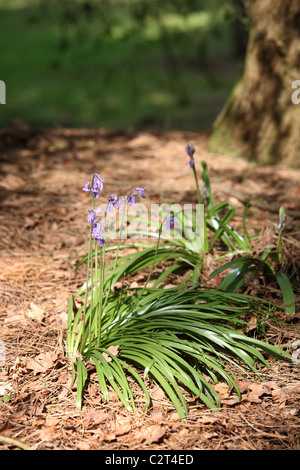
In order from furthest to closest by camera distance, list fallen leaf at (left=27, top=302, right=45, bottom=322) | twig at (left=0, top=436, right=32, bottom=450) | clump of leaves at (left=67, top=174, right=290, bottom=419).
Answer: fallen leaf at (left=27, top=302, right=45, bottom=322) < clump of leaves at (left=67, top=174, right=290, bottom=419) < twig at (left=0, top=436, right=32, bottom=450)

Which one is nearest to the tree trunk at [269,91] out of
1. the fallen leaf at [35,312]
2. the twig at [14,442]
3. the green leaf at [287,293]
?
the green leaf at [287,293]

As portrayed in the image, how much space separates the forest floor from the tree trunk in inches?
8.0

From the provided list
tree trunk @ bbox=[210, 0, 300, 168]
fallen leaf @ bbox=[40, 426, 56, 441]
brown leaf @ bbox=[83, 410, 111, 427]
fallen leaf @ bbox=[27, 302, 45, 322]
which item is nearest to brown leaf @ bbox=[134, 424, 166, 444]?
brown leaf @ bbox=[83, 410, 111, 427]

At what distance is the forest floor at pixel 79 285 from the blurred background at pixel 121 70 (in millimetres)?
1811

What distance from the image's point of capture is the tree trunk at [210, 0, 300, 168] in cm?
452

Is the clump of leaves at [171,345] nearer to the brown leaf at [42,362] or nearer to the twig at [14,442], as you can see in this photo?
the brown leaf at [42,362]

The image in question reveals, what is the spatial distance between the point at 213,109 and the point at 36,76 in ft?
11.0

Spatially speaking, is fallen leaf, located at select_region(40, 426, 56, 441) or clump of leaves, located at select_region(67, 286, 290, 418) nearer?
fallen leaf, located at select_region(40, 426, 56, 441)

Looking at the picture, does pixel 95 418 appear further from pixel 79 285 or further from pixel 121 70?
pixel 121 70

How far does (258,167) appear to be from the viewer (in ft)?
15.8

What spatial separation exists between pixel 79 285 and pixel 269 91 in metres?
2.88

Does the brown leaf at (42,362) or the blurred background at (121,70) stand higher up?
the blurred background at (121,70)

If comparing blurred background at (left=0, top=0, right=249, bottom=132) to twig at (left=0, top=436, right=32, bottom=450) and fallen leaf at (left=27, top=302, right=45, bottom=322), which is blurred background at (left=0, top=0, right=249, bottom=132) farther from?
twig at (left=0, top=436, right=32, bottom=450)

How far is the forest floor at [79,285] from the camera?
1.97 meters
